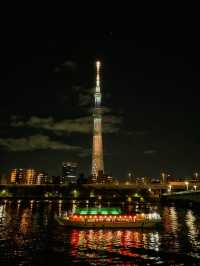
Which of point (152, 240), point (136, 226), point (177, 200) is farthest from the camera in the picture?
point (177, 200)

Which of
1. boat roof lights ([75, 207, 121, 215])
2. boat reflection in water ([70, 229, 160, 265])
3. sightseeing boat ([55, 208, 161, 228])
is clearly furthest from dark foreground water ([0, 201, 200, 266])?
boat roof lights ([75, 207, 121, 215])

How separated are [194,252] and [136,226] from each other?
1878cm

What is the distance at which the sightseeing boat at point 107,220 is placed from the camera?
56.7 meters

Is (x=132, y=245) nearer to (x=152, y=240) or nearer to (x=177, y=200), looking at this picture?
(x=152, y=240)

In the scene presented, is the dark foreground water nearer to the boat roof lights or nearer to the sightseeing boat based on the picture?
the sightseeing boat

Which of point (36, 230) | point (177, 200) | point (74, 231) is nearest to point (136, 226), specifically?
point (74, 231)

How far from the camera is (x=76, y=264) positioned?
3219 cm

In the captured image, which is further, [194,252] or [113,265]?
[194,252]

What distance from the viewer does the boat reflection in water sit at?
35.5m

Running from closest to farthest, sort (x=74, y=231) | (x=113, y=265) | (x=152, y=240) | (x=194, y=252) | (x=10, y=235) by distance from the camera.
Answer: (x=113, y=265) < (x=194, y=252) < (x=152, y=240) < (x=10, y=235) < (x=74, y=231)

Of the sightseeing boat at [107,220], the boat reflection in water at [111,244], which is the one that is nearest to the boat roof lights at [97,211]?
the sightseeing boat at [107,220]

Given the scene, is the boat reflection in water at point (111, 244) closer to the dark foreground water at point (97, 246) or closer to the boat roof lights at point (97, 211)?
the dark foreground water at point (97, 246)

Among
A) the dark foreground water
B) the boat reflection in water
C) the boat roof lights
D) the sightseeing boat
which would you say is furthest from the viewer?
the boat roof lights

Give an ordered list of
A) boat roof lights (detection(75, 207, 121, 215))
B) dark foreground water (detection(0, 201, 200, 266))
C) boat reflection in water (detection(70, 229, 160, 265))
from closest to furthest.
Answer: dark foreground water (detection(0, 201, 200, 266)) → boat reflection in water (detection(70, 229, 160, 265)) → boat roof lights (detection(75, 207, 121, 215))
